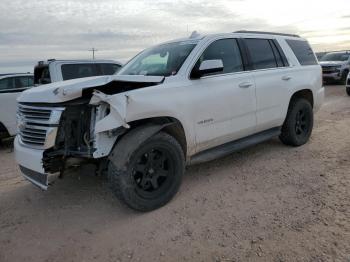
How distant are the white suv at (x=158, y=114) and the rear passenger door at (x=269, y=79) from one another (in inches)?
0.6

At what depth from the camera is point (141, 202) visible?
4020 millimetres

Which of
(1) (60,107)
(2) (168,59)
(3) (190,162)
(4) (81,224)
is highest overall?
(2) (168,59)

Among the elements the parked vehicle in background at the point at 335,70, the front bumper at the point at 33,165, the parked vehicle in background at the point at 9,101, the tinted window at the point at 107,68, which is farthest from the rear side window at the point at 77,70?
the parked vehicle in background at the point at 335,70

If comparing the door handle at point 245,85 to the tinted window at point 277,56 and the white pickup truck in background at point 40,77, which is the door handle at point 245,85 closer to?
the tinted window at point 277,56

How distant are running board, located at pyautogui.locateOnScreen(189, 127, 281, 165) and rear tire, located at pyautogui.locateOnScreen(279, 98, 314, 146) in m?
0.25

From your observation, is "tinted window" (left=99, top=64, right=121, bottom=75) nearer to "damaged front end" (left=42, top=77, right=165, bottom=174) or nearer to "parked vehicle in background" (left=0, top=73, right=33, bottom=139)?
"parked vehicle in background" (left=0, top=73, right=33, bottom=139)

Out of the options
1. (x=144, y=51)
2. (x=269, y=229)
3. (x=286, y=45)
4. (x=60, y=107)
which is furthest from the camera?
(x=286, y=45)

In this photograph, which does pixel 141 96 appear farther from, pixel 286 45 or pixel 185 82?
pixel 286 45

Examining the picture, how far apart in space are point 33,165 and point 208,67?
7.57 ft

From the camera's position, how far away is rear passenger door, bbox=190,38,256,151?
4609mm

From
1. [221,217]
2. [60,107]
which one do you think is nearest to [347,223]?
[221,217]

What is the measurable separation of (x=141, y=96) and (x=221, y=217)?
1.56 meters

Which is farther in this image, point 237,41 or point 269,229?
point 237,41

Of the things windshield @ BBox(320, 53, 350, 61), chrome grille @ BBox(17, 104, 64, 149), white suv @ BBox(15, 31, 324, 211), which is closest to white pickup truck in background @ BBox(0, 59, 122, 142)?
white suv @ BBox(15, 31, 324, 211)
